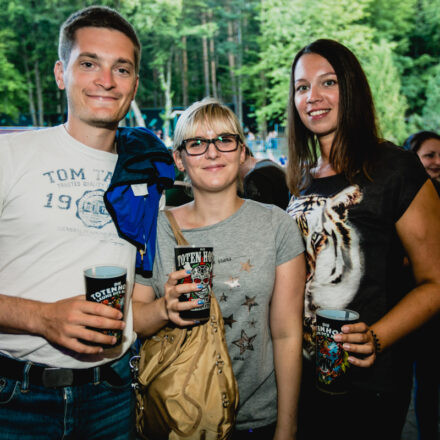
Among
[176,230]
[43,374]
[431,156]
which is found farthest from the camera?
[431,156]

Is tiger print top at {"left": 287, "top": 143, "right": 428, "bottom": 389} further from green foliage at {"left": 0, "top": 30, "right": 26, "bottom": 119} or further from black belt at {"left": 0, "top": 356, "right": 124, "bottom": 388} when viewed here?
green foliage at {"left": 0, "top": 30, "right": 26, "bottom": 119}

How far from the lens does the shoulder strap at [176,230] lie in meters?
1.78

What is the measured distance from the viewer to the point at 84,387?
1.77 m

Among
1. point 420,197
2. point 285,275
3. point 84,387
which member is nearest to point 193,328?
point 285,275

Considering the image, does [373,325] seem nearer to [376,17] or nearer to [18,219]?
[18,219]

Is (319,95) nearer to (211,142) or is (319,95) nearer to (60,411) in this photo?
(211,142)

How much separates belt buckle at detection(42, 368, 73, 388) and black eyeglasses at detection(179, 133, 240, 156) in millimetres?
1237

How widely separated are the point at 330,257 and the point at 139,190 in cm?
109

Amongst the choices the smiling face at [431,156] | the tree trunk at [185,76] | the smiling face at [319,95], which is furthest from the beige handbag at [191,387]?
the tree trunk at [185,76]

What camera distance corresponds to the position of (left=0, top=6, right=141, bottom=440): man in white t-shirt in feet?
5.49

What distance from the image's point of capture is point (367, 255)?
1897 mm

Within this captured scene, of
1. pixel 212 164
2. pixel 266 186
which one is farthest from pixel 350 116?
pixel 266 186

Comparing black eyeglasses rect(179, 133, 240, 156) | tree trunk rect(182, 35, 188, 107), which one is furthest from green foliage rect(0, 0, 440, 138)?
black eyeglasses rect(179, 133, 240, 156)

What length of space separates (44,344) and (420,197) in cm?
198
